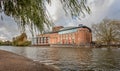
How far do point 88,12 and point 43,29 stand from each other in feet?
4.11

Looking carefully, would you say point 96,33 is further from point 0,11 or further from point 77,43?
point 0,11

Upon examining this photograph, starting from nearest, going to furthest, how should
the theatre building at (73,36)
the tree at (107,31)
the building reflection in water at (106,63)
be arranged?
the building reflection in water at (106,63)
the tree at (107,31)
the theatre building at (73,36)

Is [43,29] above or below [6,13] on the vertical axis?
below

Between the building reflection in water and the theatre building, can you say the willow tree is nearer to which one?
the building reflection in water

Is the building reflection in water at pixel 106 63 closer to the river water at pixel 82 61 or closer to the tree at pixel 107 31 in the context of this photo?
the river water at pixel 82 61

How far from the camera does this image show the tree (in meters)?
71.8

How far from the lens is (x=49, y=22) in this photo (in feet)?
19.2

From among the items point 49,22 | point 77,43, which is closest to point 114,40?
point 77,43

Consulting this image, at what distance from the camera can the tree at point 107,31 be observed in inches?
2825

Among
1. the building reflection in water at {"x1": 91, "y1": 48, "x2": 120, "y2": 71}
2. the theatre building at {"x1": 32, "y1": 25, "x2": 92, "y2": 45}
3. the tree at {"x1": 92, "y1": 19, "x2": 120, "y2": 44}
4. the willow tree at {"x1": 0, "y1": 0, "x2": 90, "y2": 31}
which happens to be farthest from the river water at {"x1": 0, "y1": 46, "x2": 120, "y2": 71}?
the theatre building at {"x1": 32, "y1": 25, "x2": 92, "y2": 45}

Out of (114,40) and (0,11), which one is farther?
(114,40)

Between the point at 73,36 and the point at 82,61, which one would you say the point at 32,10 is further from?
the point at 73,36

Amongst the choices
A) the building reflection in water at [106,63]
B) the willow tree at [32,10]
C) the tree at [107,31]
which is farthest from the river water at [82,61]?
the tree at [107,31]

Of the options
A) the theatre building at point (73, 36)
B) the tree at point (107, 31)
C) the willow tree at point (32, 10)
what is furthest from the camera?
the theatre building at point (73, 36)
